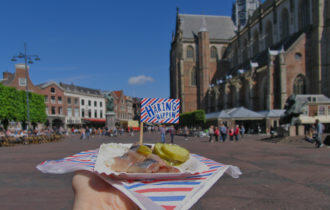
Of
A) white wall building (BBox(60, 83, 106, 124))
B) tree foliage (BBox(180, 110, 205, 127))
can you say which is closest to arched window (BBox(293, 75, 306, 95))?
tree foliage (BBox(180, 110, 205, 127))

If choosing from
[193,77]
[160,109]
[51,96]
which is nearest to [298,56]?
[193,77]

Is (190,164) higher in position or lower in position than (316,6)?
lower

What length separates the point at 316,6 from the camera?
96.9 ft

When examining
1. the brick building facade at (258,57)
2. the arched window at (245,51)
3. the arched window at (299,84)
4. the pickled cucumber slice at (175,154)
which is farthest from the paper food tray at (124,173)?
the arched window at (245,51)

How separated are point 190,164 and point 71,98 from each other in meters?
52.3

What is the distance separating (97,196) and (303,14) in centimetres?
3863

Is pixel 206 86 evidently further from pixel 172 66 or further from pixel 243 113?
pixel 243 113

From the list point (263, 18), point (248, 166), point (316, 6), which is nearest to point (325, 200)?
point (248, 166)

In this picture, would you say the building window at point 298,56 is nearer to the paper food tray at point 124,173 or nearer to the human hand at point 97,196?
the paper food tray at point 124,173

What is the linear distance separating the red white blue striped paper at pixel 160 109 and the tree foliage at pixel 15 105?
116 ft

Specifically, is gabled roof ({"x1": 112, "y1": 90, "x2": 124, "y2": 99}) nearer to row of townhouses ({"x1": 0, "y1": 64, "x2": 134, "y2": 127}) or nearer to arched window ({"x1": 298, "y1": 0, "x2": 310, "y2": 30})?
row of townhouses ({"x1": 0, "y1": 64, "x2": 134, "y2": 127})

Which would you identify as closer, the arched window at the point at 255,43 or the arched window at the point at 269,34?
the arched window at the point at 269,34

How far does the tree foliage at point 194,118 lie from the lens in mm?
38781

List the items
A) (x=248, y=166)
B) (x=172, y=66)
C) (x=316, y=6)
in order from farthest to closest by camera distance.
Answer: (x=172, y=66) < (x=316, y=6) < (x=248, y=166)
